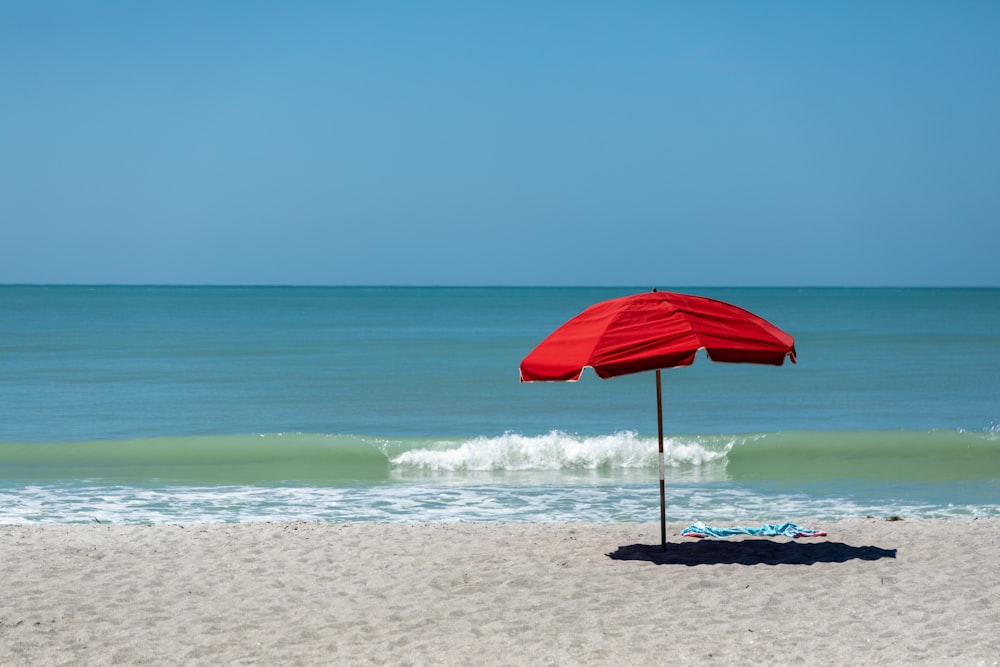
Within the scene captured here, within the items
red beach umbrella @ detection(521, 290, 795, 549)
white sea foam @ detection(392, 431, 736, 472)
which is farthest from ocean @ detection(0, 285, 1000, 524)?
red beach umbrella @ detection(521, 290, 795, 549)

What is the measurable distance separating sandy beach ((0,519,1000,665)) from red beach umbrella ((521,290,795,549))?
168 cm

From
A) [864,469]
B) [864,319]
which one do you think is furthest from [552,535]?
[864,319]

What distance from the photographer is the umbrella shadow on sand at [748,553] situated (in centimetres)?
915

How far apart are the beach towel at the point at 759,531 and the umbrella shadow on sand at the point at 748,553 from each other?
27 centimetres

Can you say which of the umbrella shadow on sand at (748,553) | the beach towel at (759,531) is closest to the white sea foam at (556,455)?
the beach towel at (759,531)

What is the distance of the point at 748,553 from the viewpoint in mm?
9477

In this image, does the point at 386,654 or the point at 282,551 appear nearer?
the point at 386,654

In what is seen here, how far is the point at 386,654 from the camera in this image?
6.62 meters

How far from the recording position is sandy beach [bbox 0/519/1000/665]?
21.8 ft

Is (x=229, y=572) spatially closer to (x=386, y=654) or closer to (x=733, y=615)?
(x=386, y=654)

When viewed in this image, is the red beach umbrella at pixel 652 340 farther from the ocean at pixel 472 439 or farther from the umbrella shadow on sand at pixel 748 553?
the ocean at pixel 472 439

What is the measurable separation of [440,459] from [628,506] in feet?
15.4

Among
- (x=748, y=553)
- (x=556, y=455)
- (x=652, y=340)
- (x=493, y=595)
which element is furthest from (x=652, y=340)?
(x=556, y=455)

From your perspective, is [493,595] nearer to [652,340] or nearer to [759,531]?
[652,340]
